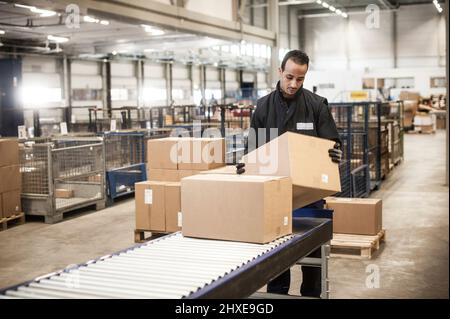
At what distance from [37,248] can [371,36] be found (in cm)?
2880

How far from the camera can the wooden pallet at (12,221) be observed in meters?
7.96

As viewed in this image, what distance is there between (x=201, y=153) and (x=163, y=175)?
612 mm

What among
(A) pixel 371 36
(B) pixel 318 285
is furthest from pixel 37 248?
(A) pixel 371 36

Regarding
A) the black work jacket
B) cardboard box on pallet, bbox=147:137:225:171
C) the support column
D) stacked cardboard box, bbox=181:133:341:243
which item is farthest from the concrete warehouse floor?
the support column

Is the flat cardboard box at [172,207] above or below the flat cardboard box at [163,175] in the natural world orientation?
below

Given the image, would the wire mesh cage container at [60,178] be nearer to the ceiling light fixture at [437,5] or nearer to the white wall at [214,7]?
the white wall at [214,7]

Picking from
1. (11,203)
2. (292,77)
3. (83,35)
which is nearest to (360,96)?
(83,35)

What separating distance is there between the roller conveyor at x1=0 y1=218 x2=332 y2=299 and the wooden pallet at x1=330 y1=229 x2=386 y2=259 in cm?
305

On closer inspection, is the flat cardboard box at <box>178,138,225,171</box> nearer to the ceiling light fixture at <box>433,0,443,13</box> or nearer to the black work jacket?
the black work jacket

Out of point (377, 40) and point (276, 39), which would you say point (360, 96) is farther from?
point (377, 40)

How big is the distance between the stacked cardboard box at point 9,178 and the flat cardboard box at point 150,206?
2.32 meters

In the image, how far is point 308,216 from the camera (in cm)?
383

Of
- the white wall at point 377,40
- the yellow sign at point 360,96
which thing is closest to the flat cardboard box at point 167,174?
the yellow sign at point 360,96

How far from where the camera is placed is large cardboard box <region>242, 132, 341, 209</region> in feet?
10.4
